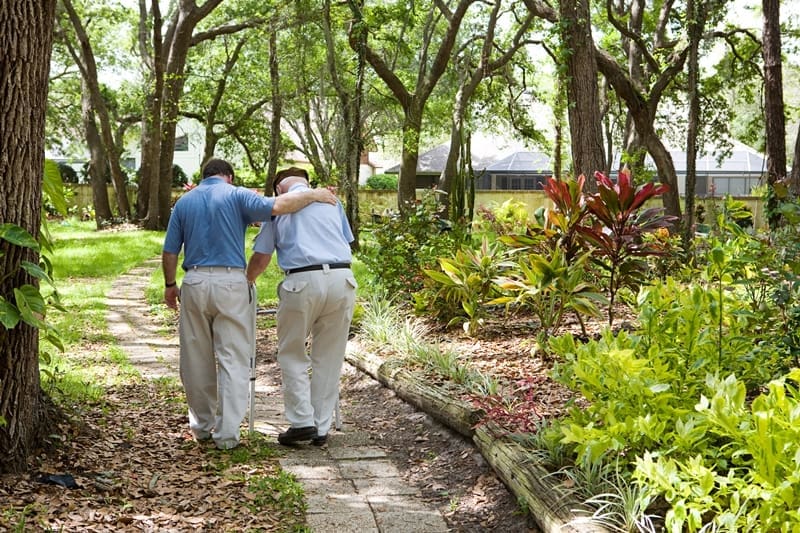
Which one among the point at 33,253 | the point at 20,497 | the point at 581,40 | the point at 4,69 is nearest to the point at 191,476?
the point at 20,497

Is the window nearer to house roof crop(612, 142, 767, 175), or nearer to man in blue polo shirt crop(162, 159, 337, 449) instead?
house roof crop(612, 142, 767, 175)

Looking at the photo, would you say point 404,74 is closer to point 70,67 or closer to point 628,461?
point 70,67

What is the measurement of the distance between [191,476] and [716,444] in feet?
8.72

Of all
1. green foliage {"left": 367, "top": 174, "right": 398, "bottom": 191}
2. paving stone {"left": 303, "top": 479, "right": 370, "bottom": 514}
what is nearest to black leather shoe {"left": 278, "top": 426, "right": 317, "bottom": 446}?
paving stone {"left": 303, "top": 479, "right": 370, "bottom": 514}

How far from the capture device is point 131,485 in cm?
461

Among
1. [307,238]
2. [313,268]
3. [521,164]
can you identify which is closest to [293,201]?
[307,238]

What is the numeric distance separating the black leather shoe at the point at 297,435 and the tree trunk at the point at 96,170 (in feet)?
81.9

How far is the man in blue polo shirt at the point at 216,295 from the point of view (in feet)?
18.0

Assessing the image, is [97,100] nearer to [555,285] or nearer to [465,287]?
[465,287]

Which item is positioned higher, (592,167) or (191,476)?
(592,167)

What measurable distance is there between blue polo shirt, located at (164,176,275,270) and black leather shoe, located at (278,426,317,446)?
106cm

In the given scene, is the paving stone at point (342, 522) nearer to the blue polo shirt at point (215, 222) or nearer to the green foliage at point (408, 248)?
the blue polo shirt at point (215, 222)

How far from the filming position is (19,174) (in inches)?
174

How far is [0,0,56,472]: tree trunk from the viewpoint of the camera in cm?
435
